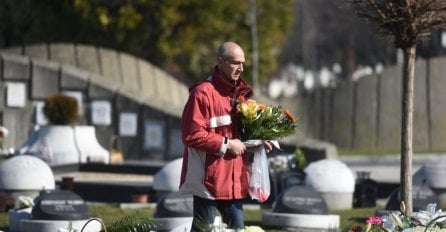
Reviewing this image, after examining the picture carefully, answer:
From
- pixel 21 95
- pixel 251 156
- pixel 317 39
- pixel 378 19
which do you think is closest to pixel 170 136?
pixel 21 95

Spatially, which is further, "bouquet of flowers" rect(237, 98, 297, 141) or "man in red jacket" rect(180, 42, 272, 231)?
"bouquet of flowers" rect(237, 98, 297, 141)

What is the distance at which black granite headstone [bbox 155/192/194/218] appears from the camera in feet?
50.8

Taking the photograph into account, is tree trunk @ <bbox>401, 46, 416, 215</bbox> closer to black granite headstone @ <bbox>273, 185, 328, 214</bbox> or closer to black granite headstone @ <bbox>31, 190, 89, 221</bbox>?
black granite headstone @ <bbox>273, 185, 328, 214</bbox>

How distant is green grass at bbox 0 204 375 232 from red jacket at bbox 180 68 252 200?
231 inches

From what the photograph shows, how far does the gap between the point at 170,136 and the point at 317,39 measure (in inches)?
1604

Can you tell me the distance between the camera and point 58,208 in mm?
15469

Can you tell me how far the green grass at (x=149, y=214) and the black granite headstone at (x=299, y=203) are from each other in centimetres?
32

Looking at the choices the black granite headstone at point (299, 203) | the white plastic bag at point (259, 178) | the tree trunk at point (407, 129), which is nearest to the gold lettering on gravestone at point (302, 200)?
the black granite headstone at point (299, 203)

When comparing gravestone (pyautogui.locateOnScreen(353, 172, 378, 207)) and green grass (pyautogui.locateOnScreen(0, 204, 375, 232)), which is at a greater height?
gravestone (pyautogui.locateOnScreen(353, 172, 378, 207))

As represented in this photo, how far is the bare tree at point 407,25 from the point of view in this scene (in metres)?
13.7

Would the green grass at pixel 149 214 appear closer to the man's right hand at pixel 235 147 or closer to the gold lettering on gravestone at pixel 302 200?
the gold lettering on gravestone at pixel 302 200

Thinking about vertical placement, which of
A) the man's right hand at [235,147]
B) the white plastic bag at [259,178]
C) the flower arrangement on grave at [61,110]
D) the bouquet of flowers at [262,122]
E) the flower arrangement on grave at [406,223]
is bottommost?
the flower arrangement on grave at [406,223]

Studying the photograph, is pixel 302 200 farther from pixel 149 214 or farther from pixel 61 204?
pixel 61 204

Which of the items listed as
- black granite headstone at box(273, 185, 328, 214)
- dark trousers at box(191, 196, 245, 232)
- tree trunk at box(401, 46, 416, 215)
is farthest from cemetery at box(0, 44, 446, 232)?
tree trunk at box(401, 46, 416, 215)
